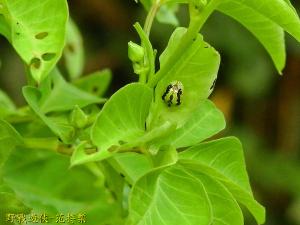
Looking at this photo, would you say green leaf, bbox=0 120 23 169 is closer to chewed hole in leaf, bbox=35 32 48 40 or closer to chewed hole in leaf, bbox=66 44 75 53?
chewed hole in leaf, bbox=35 32 48 40

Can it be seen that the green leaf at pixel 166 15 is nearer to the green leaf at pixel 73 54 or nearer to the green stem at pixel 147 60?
the green leaf at pixel 73 54

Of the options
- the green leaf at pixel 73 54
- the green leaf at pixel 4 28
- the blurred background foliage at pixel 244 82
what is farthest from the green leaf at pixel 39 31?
the blurred background foliage at pixel 244 82

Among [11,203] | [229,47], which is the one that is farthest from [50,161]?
[229,47]

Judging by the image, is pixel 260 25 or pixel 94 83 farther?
pixel 94 83

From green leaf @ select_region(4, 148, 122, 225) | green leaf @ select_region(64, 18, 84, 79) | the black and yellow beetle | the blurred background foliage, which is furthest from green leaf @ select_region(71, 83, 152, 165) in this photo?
the blurred background foliage

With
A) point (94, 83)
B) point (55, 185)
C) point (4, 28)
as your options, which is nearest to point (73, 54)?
point (94, 83)

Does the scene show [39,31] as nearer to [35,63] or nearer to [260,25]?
[35,63]
